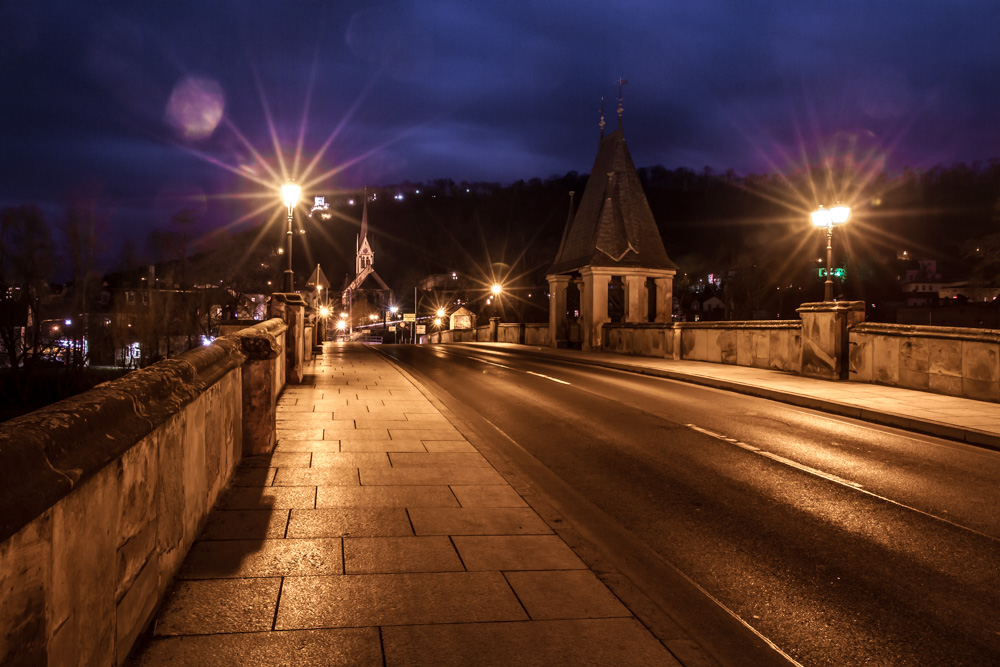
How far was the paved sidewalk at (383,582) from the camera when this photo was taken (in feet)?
11.5

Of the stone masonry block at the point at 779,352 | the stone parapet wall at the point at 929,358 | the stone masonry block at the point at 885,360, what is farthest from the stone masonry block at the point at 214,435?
the stone masonry block at the point at 779,352

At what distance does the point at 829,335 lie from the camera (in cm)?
1836

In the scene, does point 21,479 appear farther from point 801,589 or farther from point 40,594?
point 801,589

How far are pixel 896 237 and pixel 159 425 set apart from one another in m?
102

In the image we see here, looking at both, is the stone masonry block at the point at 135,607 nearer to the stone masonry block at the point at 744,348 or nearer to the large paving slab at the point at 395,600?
the large paving slab at the point at 395,600

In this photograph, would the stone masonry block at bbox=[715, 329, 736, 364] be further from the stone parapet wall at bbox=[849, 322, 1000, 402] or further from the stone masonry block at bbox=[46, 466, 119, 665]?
the stone masonry block at bbox=[46, 466, 119, 665]

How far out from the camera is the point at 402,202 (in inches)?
6777

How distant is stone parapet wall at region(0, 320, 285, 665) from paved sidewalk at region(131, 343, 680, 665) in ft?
1.24

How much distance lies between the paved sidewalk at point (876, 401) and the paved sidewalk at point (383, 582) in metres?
7.94

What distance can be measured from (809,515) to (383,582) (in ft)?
13.6

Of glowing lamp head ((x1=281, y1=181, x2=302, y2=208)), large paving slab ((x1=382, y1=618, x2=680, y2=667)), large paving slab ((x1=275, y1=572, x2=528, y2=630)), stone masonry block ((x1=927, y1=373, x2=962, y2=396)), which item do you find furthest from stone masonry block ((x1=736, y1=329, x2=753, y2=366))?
large paving slab ((x1=382, y1=618, x2=680, y2=667))

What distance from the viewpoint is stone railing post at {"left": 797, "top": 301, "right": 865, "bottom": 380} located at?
1786 cm

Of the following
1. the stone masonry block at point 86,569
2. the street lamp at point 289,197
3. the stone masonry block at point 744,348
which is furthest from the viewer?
the stone masonry block at point 744,348

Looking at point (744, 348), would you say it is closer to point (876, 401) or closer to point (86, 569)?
point (876, 401)
